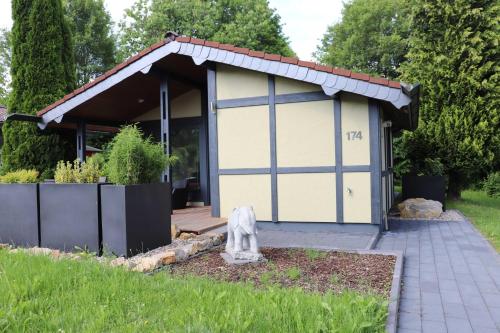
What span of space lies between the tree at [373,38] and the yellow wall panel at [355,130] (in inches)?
694

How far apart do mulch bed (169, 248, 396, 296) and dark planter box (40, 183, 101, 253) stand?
1.24 meters

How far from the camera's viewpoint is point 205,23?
23.1m

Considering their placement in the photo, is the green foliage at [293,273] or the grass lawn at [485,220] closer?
the green foliage at [293,273]

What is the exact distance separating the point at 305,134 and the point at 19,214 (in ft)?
14.8

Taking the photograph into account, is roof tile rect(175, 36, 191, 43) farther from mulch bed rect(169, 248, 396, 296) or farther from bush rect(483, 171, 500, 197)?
bush rect(483, 171, 500, 197)

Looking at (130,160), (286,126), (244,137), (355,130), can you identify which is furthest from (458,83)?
(130,160)

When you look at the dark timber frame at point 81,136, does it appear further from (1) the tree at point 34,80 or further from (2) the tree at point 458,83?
(2) the tree at point 458,83

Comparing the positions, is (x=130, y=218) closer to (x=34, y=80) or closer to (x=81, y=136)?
(x=81, y=136)

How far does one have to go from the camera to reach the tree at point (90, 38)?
2341 cm

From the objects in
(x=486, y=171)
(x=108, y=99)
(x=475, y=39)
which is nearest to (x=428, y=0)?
(x=475, y=39)

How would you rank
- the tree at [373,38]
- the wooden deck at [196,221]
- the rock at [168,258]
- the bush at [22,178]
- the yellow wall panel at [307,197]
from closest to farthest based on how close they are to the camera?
the rock at [168,258]
the bush at [22,178]
the wooden deck at [196,221]
the yellow wall panel at [307,197]
the tree at [373,38]

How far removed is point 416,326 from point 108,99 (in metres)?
7.62

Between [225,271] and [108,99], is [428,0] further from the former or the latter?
[225,271]

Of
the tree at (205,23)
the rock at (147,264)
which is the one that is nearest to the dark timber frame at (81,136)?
the rock at (147,264)
